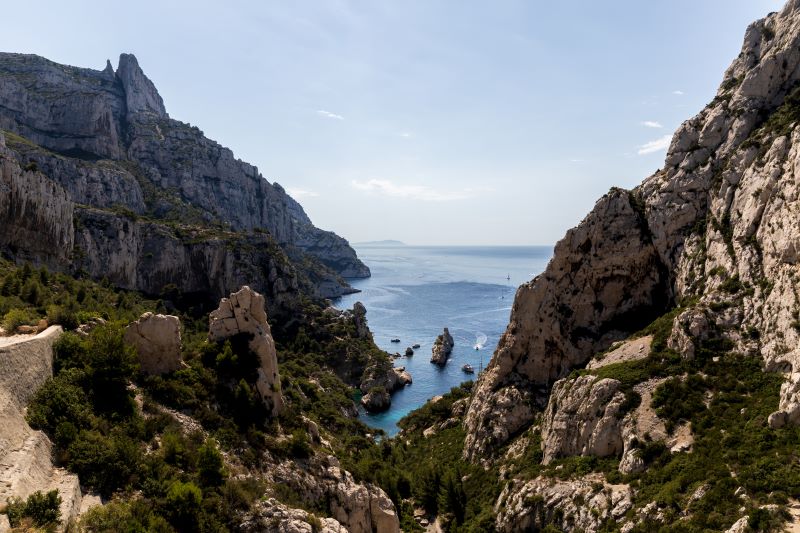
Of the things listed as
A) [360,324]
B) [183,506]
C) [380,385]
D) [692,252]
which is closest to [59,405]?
[183,506]

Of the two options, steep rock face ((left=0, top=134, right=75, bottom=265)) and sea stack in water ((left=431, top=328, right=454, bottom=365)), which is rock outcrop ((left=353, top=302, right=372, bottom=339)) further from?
steep rock face ((left=0, top=134, right=75, bottom=265))

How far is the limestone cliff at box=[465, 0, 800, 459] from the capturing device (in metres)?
33.2

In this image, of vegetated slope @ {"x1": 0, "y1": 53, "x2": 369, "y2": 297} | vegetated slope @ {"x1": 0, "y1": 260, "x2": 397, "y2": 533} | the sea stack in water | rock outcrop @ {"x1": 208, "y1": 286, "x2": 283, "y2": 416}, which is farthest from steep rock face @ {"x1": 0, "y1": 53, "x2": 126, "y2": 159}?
rock outcrop @ {"x1": 208, "y1": 286, "x2": 283, "y2": 416}

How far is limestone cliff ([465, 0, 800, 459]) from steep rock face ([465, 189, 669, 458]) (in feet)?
0.36

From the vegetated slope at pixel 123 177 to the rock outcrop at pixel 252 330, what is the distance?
42.4 m

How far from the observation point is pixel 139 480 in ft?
60.0

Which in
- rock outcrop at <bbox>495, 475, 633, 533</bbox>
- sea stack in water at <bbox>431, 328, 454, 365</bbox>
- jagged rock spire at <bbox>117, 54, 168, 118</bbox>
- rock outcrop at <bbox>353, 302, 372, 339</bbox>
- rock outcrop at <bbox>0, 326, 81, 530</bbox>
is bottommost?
sea stack in water at <bbox>431, 328, 454, 365</bbox>

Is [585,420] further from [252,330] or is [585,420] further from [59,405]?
[59,405]

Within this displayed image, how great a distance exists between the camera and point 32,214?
5812 cm

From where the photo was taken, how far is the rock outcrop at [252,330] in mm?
30672

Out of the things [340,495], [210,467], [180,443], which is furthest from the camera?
[340,495]

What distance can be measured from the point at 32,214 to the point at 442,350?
87.8m

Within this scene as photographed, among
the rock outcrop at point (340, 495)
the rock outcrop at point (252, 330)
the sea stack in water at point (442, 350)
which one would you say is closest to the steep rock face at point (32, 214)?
the rock outcrop at point (252, 330)

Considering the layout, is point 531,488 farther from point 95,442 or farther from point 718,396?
point 95,442
